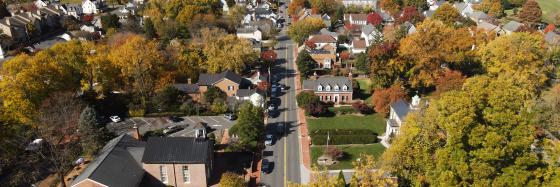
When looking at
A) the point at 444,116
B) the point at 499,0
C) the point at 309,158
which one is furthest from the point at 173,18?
the point at 499,0

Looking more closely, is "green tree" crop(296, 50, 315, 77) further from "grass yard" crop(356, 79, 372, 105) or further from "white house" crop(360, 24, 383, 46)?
"white house" crop(360, 24, 383, 46)

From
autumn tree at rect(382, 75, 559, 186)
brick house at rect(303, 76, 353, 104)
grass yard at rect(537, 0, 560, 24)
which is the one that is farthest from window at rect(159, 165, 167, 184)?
grass yard at rect(537, 0, 560, 24)

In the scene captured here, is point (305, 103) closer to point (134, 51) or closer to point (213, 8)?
point (134, 51)

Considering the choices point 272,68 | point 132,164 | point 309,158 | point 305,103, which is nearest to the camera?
point 132,164

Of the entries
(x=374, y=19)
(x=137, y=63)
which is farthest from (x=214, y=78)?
(x=374, y=19)

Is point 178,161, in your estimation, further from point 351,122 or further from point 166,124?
point 351,122

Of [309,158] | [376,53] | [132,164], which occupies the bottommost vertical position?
[309,158]
